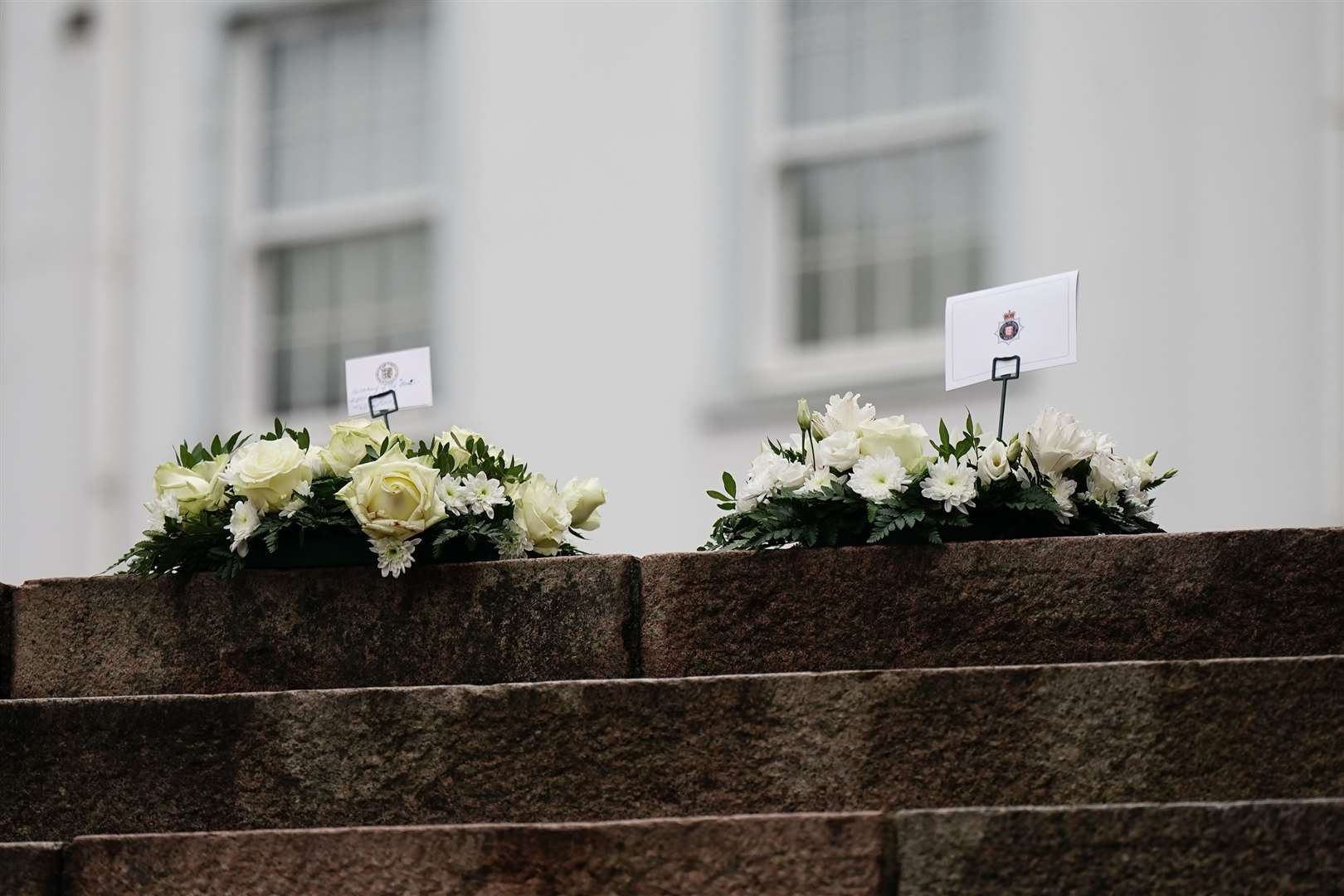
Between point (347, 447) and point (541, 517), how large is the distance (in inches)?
16.9

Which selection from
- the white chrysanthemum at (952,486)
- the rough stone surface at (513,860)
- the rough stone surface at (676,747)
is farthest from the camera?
the white chrysanthemum at (952,486)

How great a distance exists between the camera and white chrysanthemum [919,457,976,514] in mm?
4168

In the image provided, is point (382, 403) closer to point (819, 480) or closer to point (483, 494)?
point (483, 494)

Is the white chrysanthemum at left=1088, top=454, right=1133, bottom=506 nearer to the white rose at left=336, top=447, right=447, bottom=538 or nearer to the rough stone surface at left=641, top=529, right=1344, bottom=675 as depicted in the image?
the rough stone surface at left=641, top=529, right=1344, bottom=675

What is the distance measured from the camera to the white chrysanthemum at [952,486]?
4168 millimetres

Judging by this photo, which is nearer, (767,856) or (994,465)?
(767,856)

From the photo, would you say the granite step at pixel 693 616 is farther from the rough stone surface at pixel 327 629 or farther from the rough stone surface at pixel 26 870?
the rough stone surface at pixel 26 870

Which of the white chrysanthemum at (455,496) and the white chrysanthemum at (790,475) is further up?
the white chrysanthemum at (790,475)

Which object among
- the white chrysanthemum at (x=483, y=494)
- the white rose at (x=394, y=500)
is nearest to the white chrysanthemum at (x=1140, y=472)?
the white chrysanthemum at (x=483, y=494)

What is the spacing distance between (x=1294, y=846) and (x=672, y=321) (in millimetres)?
5421

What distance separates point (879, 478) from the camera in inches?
167

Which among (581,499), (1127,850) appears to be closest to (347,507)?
(581,499)

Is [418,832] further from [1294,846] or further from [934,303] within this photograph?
[934,303]

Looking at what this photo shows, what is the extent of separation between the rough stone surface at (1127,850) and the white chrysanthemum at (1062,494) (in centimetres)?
80
